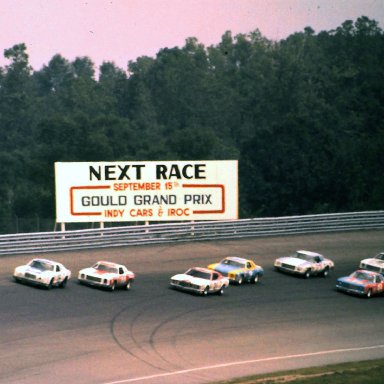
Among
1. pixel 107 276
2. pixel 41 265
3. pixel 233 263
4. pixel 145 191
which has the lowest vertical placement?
pixel 233 263

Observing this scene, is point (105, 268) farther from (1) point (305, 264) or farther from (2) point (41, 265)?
(1) point (305, 264)

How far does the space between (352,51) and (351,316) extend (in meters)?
93.7

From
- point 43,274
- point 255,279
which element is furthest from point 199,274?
point 43,274

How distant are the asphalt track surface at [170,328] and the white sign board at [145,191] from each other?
5.94 m

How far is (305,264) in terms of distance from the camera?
130 feet

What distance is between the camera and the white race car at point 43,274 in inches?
1347

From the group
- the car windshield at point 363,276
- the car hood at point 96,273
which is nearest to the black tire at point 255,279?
the car windshield at point 363,276

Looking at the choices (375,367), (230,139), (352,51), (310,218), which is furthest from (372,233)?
Result: (352,51)

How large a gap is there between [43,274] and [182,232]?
41.3ft

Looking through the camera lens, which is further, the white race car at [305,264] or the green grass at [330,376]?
the white race car at [305,264]

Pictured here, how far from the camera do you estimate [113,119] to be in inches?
3317

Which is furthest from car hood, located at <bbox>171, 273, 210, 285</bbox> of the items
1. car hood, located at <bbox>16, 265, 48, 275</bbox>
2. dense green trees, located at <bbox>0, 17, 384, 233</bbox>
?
dense green trees, located at <bbox>0, 17, 384, 233</bbox>

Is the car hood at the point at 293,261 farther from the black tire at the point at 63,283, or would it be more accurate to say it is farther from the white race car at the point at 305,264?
the black tire at the point at 63,283

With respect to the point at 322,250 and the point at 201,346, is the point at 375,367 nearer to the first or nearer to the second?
the point at 201,346
